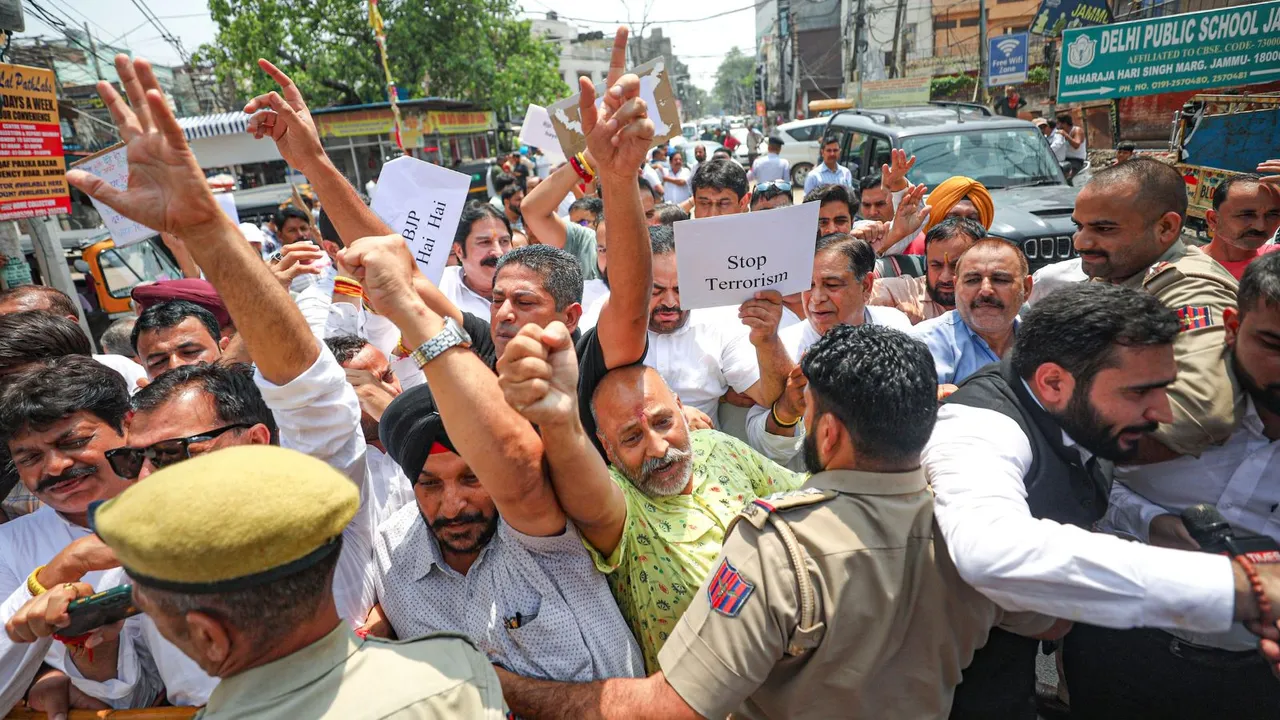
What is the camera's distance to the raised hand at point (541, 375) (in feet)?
4.36

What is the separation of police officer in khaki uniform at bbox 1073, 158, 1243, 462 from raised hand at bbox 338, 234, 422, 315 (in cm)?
192

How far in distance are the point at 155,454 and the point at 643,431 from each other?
131 cm

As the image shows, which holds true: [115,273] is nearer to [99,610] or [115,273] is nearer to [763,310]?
[99,610]

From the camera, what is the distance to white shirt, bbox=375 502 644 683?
167cm

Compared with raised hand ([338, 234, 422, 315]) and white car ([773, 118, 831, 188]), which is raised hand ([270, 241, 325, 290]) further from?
white car ([773, 118, 831, 188])

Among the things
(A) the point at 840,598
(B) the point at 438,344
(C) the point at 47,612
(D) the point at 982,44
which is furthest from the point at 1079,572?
(D) the point at 982,44


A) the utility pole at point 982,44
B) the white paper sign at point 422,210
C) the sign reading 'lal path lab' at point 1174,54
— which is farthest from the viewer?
the utility pole at point 982,44

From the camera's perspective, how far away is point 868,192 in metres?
6.27

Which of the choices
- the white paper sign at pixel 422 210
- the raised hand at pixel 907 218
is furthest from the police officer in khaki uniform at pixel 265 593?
the raised hand at pixel 907 218

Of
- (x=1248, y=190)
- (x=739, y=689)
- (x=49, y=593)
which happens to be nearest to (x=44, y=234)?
(x=49, y=593)

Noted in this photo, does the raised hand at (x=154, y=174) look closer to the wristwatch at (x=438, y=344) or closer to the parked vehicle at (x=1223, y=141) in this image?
the wristwatch at (x=438, y=344)

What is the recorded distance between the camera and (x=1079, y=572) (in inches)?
54.2

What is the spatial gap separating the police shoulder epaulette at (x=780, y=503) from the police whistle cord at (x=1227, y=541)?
779mm

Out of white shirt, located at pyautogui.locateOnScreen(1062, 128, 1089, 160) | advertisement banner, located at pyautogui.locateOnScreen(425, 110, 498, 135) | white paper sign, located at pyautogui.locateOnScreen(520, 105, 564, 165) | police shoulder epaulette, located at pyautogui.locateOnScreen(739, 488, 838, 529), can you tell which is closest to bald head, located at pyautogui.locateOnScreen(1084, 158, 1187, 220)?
police shoulder epaulette, located at pyautogui.locateOnScreen(739, 488, 838, 529)
